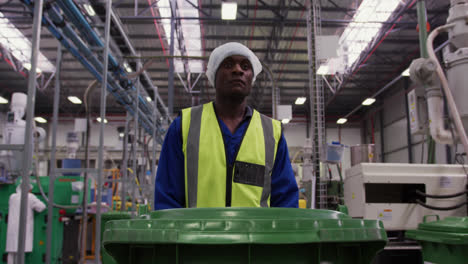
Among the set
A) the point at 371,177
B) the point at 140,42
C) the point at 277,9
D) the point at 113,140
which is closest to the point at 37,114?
the point at 113,140

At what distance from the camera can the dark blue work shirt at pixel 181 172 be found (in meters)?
1.52

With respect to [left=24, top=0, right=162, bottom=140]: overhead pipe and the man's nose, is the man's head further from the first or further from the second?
[left=24, top=0, right=162, bottom=140]: overhead pipe

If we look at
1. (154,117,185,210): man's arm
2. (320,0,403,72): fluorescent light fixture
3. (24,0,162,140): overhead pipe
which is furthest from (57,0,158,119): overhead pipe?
(320,0,403,72): fluorescent light fixture

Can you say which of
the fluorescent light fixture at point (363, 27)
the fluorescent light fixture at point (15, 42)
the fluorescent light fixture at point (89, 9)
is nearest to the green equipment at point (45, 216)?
the fluorescent light fixture at point (89, 9)

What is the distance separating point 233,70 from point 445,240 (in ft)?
4.28

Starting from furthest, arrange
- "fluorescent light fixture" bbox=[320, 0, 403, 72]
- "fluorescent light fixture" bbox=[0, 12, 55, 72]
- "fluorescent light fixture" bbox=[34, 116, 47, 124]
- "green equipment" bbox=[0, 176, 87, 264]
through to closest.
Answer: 1. "fluorescent light fixture" bbox=[34, 116, 47, 124]
2. "fluorescent light fixture" bbox=[0, 12, 55, 72]
3. "fluorescent light fixture" bbox=[320, 0, 403, 72]
4. "green equipment" bbox=[0, 176, 87, 264]

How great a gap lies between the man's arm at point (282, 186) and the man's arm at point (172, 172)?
41 cm

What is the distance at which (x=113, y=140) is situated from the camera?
18.4m

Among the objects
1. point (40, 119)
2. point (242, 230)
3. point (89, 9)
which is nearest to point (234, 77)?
point (242, 230)

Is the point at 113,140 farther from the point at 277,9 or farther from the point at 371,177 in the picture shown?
the point at 371,177

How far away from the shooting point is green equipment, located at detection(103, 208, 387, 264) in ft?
2.49

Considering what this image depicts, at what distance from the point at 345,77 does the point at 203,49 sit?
4.95 m

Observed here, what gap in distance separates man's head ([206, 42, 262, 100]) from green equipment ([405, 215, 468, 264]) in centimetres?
119

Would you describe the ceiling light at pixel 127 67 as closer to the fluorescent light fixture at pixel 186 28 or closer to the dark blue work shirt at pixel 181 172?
the fluorescent light fixture at pixel 186 28
